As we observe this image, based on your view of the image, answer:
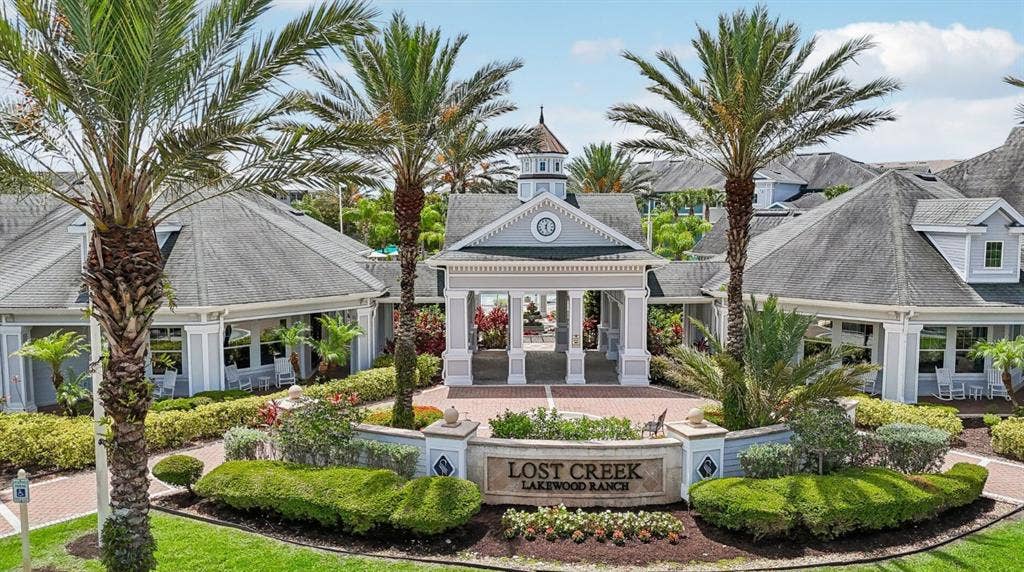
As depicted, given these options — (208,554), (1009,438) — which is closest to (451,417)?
(208,554)

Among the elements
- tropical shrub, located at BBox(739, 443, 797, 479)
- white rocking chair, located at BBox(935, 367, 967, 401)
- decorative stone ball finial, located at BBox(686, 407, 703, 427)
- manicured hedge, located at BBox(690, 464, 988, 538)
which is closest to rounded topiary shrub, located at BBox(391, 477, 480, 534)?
manicured hedge, located at BBox(690, 464, 988, 538)

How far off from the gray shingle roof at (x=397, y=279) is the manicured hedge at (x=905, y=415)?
15.1m

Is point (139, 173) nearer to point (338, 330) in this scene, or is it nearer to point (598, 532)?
point (598, 532)

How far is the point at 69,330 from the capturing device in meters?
22.3

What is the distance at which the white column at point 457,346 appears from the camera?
82.9 ft

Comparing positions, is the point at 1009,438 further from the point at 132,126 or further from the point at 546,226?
the point at 132,126

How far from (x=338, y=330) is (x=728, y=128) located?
12608 mm

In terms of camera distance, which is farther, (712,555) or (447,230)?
(447,230)

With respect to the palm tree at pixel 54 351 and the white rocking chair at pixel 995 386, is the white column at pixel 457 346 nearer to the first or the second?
the palm tree at pixel 54 351

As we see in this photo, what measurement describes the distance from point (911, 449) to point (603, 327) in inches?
670

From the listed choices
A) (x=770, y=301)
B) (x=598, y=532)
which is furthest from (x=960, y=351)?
(x=598, y=532)

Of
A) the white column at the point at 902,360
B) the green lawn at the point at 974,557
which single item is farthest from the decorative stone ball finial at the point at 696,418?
the white column at the point at 902,360

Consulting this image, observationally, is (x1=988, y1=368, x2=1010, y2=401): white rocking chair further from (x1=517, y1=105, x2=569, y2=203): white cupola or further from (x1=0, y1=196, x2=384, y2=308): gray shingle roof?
(x1=0, y1=196, x2=384, y2=308): gray shingle roof

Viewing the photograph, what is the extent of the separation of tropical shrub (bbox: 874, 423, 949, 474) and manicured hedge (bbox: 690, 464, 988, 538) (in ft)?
3.11
